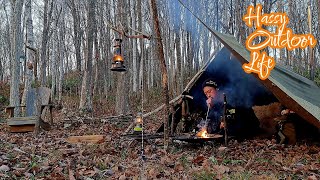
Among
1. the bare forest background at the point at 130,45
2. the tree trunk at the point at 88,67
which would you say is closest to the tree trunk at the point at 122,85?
the bare forest background at the point at 130,45

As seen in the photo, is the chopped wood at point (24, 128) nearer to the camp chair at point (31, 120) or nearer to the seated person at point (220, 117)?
the camp chair at point (31, 120)

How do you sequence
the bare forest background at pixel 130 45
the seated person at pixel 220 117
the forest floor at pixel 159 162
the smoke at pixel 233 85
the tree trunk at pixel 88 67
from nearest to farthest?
the forest floor at pixel 159 162, the seated person at pixel 220 117, the smoke at pixel 233 85, the tree trunk at pixel 88 67, the bare forest background at pixel 130 45

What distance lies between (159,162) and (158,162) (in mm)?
24

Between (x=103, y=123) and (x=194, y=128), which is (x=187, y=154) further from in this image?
(x=103, y=123)

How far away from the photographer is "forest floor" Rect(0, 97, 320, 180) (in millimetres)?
3570

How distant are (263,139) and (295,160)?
245 centimetres

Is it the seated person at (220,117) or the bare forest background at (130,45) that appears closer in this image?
the seated person at (220,117)

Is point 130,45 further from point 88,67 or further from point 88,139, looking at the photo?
point 88,139

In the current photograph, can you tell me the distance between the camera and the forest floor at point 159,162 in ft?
→ 11.7

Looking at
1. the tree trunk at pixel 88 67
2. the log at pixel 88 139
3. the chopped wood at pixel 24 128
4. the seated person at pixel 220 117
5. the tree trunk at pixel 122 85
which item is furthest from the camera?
the tree trunk at pixel 88 67

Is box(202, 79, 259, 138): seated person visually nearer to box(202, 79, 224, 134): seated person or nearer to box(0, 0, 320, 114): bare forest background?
box(202, 79, 224, 134): seated person

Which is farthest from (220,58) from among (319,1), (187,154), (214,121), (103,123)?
(103,123)

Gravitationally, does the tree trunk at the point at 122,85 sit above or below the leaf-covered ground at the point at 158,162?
above

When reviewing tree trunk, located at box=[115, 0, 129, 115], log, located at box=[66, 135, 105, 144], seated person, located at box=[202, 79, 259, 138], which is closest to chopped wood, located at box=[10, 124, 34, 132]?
log, located at box=[66, 135, 105, 144]
